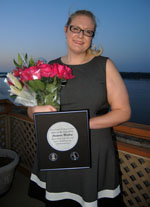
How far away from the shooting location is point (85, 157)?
3.26ft

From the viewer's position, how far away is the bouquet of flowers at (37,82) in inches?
35.0

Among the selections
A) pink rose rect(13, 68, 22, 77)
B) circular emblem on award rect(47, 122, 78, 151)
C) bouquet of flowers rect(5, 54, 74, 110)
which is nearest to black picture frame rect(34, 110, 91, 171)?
circular emblem on award rect(47, 122, 78, 151)

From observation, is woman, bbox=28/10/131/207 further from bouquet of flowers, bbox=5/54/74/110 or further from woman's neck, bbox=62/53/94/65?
bouquet of flowers, bbox=5/54/74/110

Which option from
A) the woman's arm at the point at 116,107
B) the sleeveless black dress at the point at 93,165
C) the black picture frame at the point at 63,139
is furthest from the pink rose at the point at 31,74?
the woman's arm at the point at 116,107

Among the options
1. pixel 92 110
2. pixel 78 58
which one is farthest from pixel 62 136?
pixel 78 58

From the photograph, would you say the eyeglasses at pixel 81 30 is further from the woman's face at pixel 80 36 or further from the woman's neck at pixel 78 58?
the woman's neck at pixel 78 58

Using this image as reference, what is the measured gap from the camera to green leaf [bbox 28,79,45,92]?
2.90 feet

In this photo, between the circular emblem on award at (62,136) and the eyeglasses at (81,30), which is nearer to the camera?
the circular emblem on award at (62,136)

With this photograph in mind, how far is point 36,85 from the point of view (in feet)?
2.95

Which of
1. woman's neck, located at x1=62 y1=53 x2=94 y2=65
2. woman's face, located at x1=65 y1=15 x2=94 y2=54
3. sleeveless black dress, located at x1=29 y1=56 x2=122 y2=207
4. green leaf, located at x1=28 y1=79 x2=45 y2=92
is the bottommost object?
sleeveless black dress, located at x1=29 y1=56 x2=122 y2=207

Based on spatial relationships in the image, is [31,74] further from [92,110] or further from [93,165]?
[93,165]

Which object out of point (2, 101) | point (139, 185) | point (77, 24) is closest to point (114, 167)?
point (139, 185)

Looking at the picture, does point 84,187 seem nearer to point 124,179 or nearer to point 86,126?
point 86,126

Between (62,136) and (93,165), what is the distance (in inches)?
13.6
